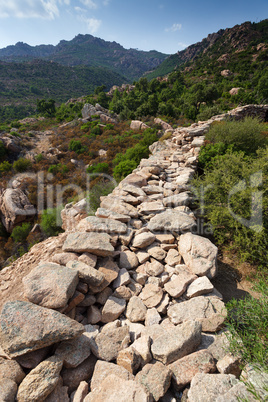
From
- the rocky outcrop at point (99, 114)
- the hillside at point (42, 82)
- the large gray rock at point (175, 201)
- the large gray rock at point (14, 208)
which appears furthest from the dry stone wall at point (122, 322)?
the hillside at point (42, 82)

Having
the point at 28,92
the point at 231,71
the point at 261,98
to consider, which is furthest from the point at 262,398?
the point at 28,92

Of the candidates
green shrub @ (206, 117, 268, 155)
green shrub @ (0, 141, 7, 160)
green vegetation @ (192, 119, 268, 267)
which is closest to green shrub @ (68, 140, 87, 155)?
green shrub @ (0, 141, 7, 160)

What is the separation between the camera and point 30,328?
1.81 meters

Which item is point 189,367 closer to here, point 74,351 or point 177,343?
point 177,343

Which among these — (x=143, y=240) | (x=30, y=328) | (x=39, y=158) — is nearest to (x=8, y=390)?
(x=30, y=328)

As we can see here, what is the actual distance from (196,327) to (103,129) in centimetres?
2387

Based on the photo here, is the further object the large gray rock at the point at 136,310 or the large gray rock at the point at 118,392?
the large gray rock at the point at 136,310

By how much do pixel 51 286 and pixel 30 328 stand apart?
51 cm

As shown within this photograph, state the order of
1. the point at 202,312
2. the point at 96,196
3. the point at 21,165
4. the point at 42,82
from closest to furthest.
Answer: the point at 202,312
the point at 96,196
the point at 21,165
the point at 42,82

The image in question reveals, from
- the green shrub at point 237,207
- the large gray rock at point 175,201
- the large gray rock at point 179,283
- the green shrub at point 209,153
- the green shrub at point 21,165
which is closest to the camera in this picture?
the large gray rock at point 179,283

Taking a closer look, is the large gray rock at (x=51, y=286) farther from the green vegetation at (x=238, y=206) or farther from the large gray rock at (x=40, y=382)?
the green vegetation at (x=238, y=206)

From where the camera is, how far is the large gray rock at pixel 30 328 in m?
1.75

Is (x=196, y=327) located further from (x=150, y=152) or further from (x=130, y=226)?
(x=150, y=152)

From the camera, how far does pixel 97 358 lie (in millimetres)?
2086
